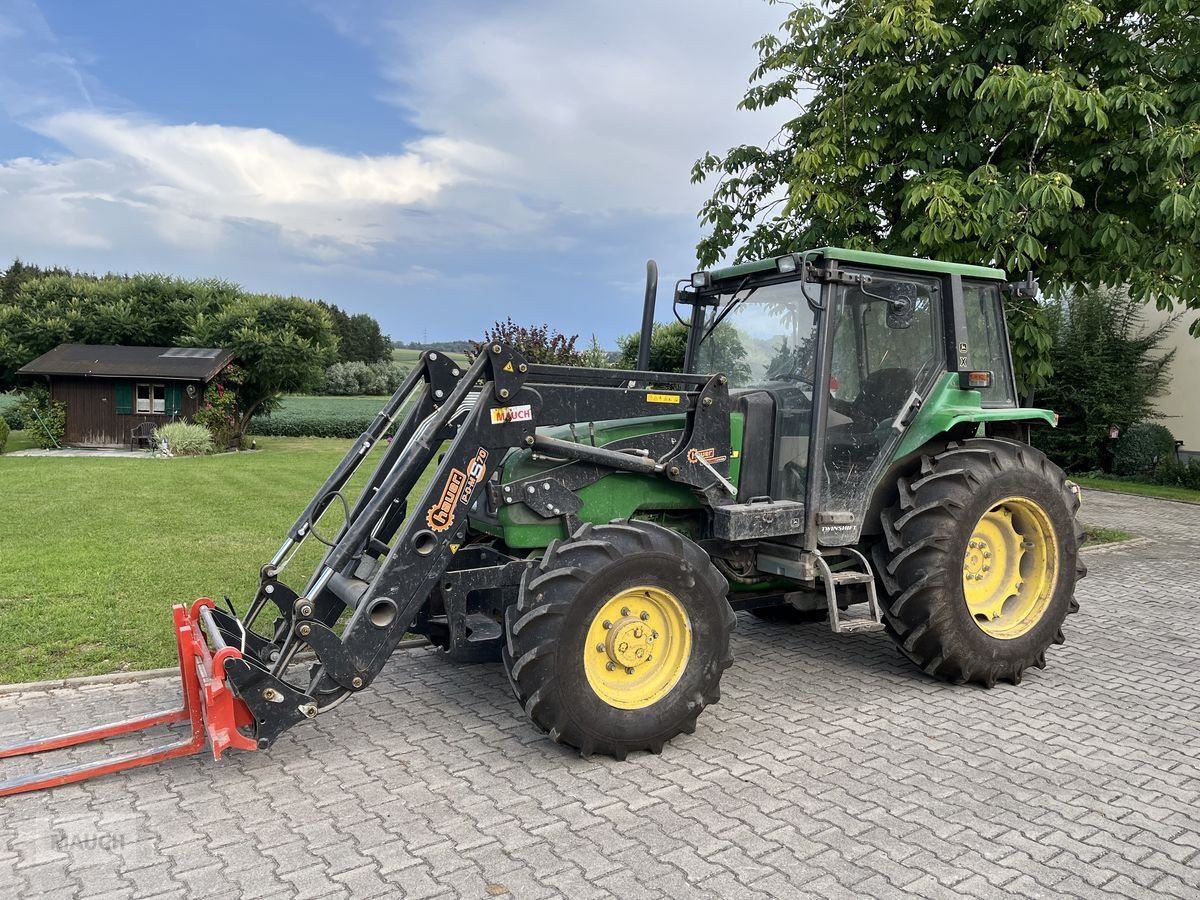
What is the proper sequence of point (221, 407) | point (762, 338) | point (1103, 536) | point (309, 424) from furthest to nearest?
point (309, 424)
point (221, 407)
point (1103, 536)
point (762, 338)

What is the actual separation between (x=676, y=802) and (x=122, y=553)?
298 inches

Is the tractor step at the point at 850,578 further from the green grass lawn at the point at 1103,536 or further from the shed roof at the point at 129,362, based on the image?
the shed roof at the point at 129,362

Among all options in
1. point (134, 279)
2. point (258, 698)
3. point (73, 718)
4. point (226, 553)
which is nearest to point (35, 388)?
point (134, 279)

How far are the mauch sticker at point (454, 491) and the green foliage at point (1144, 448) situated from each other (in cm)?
1729

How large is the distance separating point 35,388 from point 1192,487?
27.6 metres

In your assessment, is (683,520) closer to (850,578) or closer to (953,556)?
(850,578)

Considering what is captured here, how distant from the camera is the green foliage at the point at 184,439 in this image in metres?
22.5

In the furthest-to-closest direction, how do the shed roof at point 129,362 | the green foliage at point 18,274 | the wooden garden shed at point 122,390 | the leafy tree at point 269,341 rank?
the green foliage at point 18,274, the leafy tree at point 269,341, the wooden garden shed at point 122,390, the shed roof at point 129,362

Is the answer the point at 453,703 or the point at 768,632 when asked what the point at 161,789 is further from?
the point at 768,632

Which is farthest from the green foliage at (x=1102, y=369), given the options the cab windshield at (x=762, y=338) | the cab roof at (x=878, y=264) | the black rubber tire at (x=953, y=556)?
the cab windshield at (x=762, y=338)

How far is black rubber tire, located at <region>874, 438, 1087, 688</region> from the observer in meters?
5.00

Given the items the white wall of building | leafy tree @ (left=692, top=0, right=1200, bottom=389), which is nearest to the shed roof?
leafy tree @ (left=692, top=0, right=1200, bottom=389)

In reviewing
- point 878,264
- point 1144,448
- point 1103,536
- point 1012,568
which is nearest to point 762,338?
point 878,264

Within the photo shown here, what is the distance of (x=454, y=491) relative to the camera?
424cm
